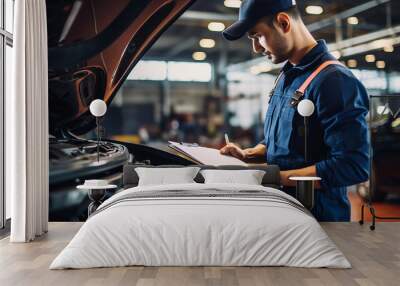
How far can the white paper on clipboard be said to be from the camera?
662 centimetres

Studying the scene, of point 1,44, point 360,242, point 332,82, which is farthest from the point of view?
point 332,82

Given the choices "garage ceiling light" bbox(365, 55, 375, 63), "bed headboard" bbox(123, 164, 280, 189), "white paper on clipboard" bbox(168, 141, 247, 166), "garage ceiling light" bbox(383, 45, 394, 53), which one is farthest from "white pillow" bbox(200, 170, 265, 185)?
"garage ceiling light" bbox(383, 45, 394, 53)

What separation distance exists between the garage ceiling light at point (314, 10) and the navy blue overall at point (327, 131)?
0.40m

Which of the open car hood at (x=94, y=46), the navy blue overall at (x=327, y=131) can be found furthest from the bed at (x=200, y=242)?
the open car hood at (x=94, y=46)

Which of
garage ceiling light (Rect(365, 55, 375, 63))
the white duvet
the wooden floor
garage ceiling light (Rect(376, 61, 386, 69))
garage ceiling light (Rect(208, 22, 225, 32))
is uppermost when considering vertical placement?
garage ceiling light (Rect(208, 22, 225, 32))

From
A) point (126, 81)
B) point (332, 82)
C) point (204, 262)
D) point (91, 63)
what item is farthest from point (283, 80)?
point (204, 262)

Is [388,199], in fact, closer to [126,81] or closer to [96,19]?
[126,81]

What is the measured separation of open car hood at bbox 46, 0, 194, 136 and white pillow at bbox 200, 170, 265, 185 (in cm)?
167

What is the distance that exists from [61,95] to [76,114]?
1.00ft

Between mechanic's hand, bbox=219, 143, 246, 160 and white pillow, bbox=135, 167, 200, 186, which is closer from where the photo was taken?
white pillow, bbox=135, 167, 200, 186

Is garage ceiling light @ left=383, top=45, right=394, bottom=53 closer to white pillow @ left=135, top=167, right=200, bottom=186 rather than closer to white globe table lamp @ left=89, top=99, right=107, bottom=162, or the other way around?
white pillow @ left=135, top=167, right=200, bottom=186

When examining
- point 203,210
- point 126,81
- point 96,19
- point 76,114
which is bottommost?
point 203,210

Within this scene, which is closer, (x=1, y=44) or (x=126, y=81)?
(x=1, y=44)

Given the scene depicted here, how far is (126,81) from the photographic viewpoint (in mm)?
6723
